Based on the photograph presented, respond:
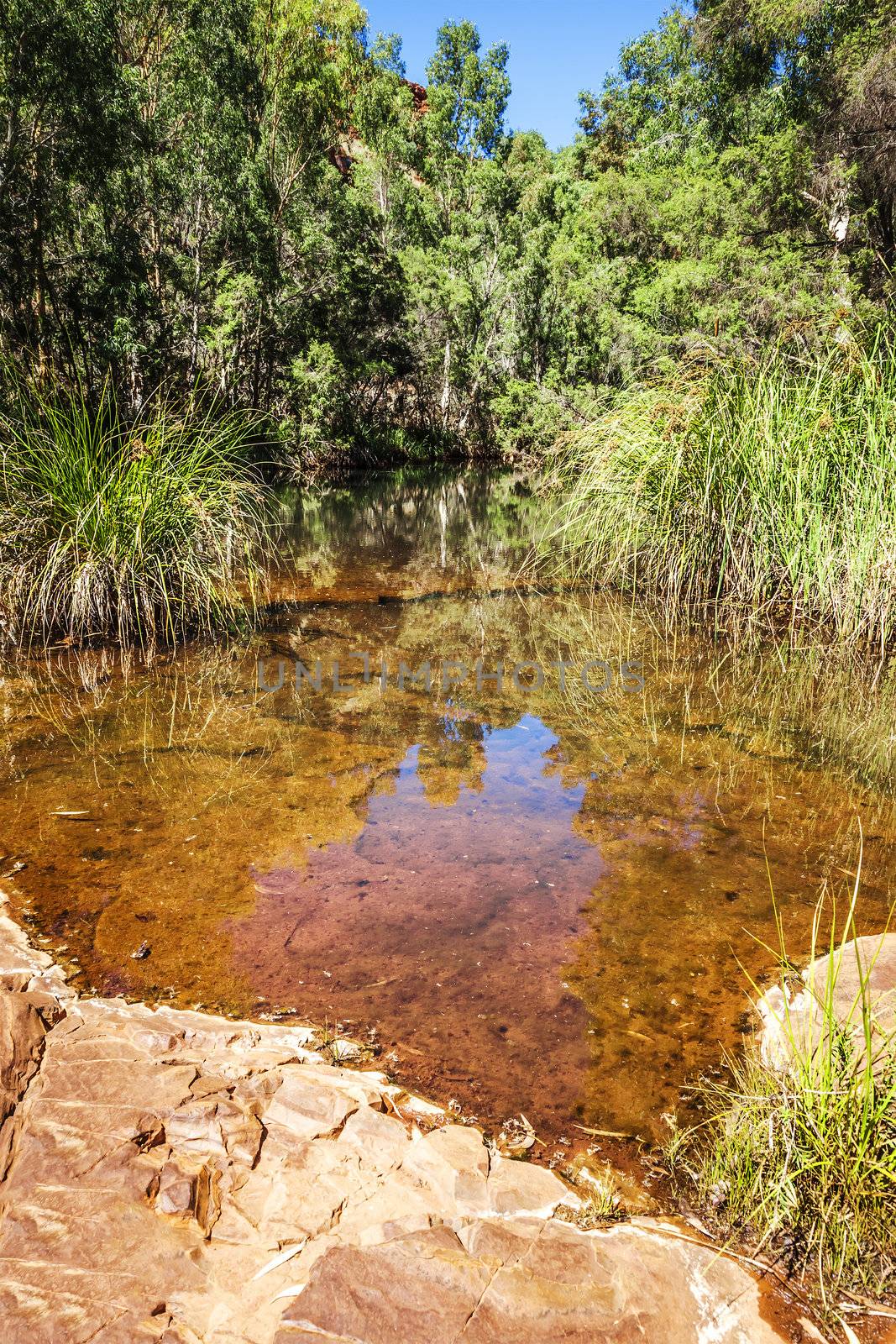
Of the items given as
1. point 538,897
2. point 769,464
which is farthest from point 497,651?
point 538,897

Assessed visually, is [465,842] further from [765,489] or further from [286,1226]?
[765,489]

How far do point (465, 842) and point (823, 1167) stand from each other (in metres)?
1.79

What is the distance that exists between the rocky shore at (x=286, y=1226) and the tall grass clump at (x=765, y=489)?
4.41 metres

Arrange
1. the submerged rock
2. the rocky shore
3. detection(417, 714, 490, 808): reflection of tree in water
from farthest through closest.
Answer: detection(417, 714, 490, 808): reflection of tree in water
the submerged rock
the rocky shore

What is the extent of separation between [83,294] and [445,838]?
13.8 m

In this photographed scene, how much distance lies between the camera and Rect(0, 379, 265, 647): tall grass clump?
15.7 ft

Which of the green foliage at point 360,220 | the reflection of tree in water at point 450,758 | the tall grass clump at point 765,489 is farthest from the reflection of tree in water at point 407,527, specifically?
the tall grass clump at point 765,489

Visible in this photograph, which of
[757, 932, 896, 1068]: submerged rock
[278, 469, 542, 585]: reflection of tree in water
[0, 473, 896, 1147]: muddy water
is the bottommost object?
[0, 473, 896, 1147]: muddy water

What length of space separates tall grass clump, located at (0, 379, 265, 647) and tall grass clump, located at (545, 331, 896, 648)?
3055mm

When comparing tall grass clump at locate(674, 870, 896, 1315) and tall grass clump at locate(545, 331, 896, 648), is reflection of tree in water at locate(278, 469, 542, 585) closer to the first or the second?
tall grass clump at locate(545, 331, 896, 648)

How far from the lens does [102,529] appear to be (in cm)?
485

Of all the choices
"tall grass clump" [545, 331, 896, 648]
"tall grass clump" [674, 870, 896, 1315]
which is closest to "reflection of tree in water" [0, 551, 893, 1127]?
"tall grass clump" [674, 870, 896, 1315]

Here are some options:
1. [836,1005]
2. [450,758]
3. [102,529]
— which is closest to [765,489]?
[450,758]

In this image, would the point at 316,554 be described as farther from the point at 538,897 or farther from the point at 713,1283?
the point at 713,1283
